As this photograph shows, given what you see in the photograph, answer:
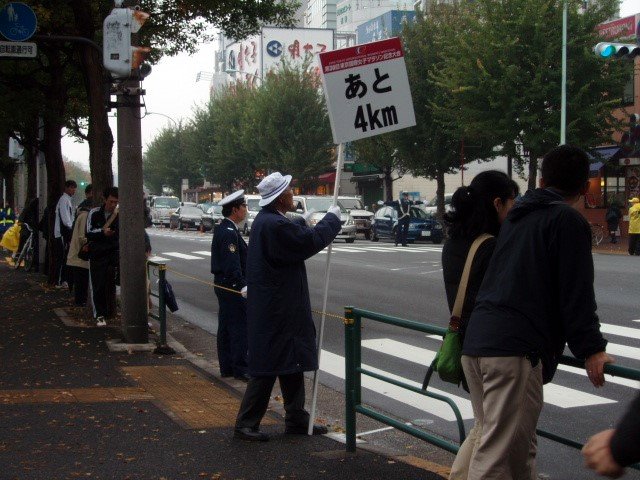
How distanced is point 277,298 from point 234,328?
8.13 ft

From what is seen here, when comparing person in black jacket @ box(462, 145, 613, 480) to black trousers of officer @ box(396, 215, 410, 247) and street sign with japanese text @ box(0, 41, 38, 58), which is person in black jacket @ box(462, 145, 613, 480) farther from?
black trousers of officer @ box(396, 215, 410, 247)

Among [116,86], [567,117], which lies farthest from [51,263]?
[567,117]

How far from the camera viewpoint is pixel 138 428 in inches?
273

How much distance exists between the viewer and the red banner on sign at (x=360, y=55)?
21.5 ft

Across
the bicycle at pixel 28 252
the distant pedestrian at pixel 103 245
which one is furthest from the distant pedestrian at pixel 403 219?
the distant pedestrian at pixel 103 245

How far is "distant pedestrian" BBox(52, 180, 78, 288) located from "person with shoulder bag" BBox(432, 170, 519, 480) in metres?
13.6

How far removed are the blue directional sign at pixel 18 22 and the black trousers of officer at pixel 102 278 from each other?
3.46 m

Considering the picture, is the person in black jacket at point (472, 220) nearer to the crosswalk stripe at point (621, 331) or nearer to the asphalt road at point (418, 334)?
the asphalt road at point (418, 334)

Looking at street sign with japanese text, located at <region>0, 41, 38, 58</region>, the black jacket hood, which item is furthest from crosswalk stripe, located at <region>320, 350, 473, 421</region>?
street sign with japanese text, located at <region>0, 41, 38, 58</region>

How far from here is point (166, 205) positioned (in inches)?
2761

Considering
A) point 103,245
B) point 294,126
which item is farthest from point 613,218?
point 294,126

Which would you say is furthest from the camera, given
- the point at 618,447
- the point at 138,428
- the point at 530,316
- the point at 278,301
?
the point at 138,428

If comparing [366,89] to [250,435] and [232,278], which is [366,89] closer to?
[250,435]

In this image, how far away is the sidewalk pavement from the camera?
5831 millimetres
